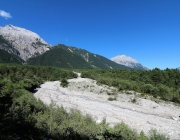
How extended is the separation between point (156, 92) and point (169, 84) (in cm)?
1069

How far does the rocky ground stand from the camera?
61.0ft

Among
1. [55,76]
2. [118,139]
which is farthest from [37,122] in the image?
[55,76]

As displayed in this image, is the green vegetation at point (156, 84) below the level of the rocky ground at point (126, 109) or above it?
above

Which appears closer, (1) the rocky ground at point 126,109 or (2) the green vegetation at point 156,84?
(1) the rocky ground at point 126,109

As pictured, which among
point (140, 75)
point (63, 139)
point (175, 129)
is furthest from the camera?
point (140, 75)

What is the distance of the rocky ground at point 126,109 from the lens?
1861 cm

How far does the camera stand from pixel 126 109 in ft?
85.6

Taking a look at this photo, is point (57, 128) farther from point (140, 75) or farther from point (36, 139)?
point (140, 75)

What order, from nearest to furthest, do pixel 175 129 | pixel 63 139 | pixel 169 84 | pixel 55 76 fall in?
pixel 63 139 < pixel 175 129 < pixel 169 84 < pixel 55 76

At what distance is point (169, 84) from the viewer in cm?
4650

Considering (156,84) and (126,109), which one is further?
(156,84)

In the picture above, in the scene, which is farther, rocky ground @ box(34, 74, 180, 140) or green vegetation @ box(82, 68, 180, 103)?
green vegetation @ box(82, 68, 180, 103)

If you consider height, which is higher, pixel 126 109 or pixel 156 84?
pixel 156 84

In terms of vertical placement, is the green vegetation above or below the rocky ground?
above
